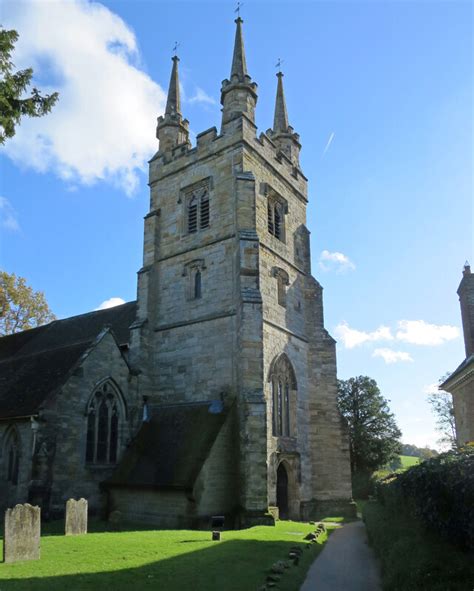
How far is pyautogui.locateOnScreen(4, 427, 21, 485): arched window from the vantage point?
1905 cm

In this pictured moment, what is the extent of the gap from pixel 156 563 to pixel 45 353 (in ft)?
52.8

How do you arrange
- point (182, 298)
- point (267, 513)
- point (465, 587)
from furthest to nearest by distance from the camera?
1. point (182, 298)
2. point (267, 513)
3. point (465, 587)

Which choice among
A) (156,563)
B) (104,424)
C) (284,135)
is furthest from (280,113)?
(156,563)

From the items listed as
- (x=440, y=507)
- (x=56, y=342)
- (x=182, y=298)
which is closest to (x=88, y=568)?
(x=440, y=507)

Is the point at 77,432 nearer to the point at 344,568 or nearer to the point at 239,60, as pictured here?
the point at 344,568

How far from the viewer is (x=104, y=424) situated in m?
20.7

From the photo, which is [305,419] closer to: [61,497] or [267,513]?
[267,513]

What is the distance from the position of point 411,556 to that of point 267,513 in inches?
412

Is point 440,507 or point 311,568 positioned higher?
point 440,507

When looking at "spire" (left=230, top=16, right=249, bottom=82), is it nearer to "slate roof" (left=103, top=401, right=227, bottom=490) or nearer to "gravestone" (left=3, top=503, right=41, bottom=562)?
"slate roof" (left=103, top=401, right=227, bottom=490)

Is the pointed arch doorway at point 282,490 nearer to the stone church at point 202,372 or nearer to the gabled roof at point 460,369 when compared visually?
the stone church at point 202,372

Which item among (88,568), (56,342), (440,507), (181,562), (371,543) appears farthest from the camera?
(56,342)

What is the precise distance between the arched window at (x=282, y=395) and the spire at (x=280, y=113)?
14.1 m

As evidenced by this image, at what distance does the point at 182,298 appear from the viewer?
926 inches
